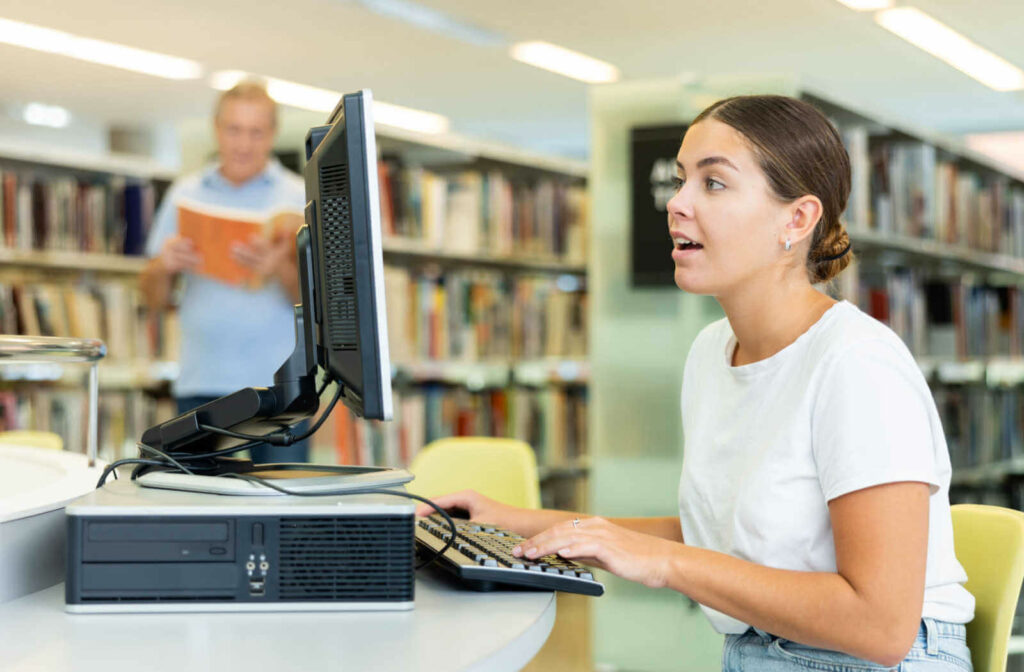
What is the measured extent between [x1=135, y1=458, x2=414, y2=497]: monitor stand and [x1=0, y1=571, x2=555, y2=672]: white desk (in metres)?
0.13

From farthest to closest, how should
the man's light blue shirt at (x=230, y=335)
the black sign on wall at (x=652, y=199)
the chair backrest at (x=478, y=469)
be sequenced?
the black sign on wall at (x=652, y=199)
the man's light blue shirt at (x=230, y=335)
the chair backrest at (x=478, y=469)

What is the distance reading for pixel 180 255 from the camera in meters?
2.80

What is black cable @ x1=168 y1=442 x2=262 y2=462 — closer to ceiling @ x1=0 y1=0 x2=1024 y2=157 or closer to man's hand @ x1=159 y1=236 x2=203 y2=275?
man's hand @ x1=159 y1=236 x2=203 y2=275

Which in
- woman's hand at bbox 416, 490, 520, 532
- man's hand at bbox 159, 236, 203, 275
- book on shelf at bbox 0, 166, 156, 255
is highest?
book on shelf at bbox 0, 166, 156, 255

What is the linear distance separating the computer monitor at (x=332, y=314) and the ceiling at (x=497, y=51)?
3.70m

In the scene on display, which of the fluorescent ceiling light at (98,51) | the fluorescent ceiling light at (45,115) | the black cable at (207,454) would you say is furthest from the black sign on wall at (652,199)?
the fluorescent ceiling light at (45,115)

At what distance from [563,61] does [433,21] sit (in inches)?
46.3

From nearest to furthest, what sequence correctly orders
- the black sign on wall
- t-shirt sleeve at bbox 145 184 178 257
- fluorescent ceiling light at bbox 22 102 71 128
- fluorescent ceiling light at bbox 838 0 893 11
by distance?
t-shirt sleeve at bbox 145 184 178 257 < the black sign on wall < fluorescent ceiling light at bbox 838 0 893 11 < fluorescent ceiling light at bbox 22 102 71 128

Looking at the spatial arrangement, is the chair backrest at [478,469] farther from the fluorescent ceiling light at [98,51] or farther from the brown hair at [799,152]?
the fluorescent ceiling light at [98,51]

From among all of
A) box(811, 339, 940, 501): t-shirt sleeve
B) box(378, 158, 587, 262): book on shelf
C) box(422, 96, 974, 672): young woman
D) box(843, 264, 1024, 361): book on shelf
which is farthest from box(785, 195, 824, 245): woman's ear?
box(378, 158, 587, 262): book on shelf

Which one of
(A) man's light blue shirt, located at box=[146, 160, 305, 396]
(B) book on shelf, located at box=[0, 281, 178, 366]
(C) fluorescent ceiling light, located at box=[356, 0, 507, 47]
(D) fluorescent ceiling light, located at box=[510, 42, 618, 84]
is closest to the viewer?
(A) man's light blue shirt, located at box=[146, 160, 305, 396]

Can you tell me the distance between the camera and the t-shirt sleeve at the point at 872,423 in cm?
109

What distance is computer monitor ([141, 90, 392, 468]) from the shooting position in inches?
41.9

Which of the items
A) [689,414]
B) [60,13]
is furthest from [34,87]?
[689,414]
